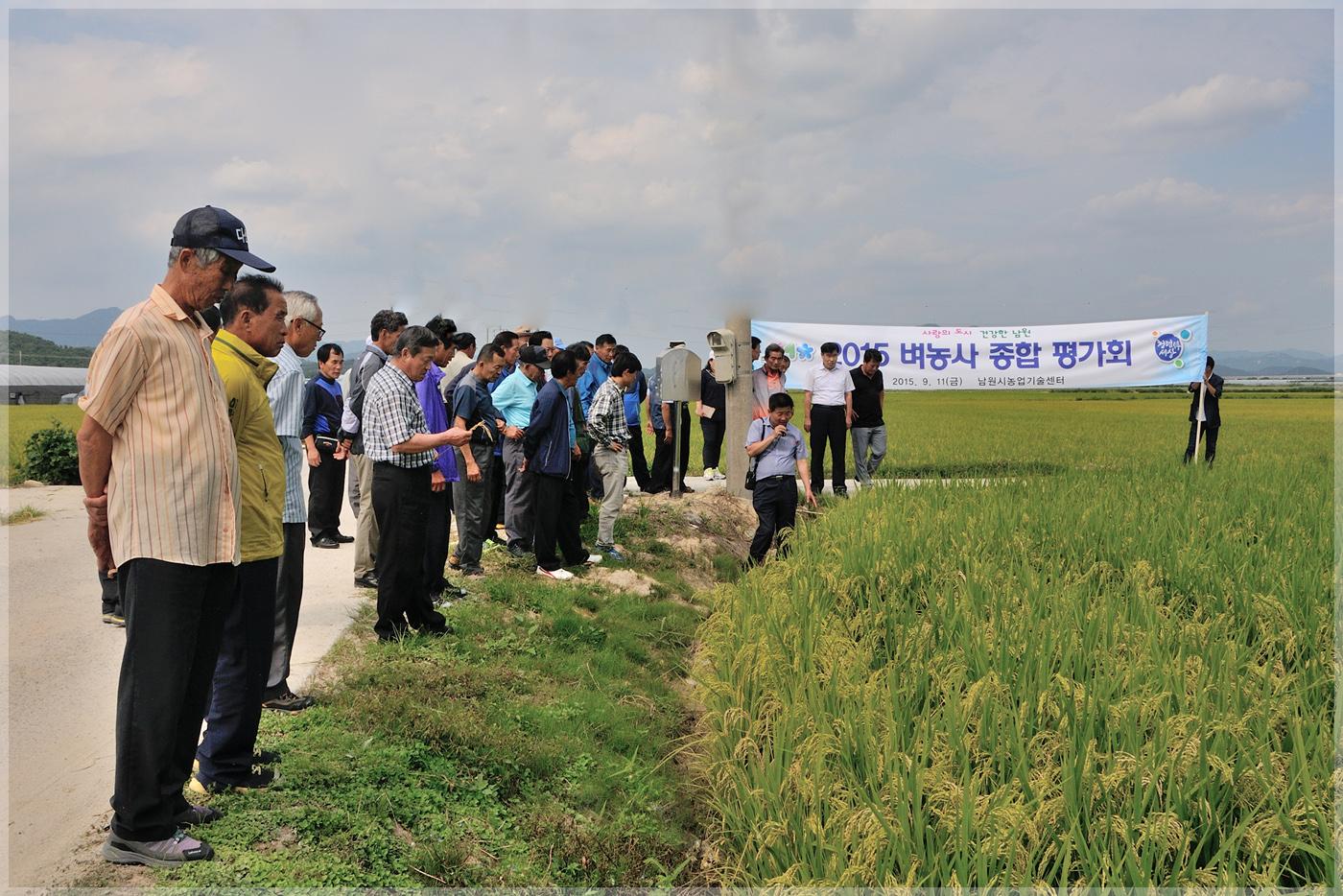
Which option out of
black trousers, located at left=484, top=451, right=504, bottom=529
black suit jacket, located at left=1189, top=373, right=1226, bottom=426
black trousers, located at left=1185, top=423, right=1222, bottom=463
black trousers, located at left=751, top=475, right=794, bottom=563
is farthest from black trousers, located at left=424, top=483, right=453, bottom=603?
black suit jacket, located at left=1189, top=373, right=1226, bottom=426

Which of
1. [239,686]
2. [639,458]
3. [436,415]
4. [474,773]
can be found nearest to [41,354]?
[639,458]

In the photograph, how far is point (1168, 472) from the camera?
9.16 metres

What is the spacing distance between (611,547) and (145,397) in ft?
16.7

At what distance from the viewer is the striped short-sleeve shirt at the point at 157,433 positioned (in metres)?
2.65

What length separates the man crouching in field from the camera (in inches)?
271

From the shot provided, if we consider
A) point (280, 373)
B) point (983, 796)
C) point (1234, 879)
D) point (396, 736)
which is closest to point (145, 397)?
point (280, 373)

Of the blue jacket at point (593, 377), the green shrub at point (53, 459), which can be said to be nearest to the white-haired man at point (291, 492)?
the blue jacket at point (593, 377)

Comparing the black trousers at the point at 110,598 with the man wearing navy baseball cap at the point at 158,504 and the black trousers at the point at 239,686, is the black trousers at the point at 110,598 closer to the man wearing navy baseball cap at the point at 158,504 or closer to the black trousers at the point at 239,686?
the black trousers at the point at 239,686

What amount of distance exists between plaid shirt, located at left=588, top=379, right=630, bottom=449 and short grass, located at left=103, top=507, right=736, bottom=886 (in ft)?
7.14

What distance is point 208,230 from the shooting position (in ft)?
9.33

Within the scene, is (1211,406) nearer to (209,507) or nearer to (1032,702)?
(1032,702)

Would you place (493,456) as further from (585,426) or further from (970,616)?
(970,616)

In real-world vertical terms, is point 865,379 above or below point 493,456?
above

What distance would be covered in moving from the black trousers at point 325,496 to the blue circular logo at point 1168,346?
11.2 metres
